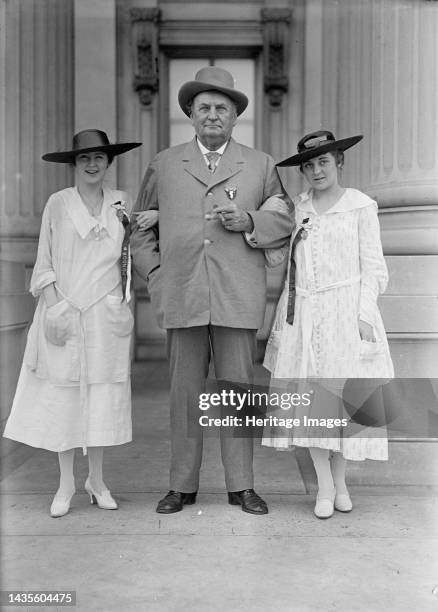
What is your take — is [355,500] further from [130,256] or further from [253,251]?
[130,256]

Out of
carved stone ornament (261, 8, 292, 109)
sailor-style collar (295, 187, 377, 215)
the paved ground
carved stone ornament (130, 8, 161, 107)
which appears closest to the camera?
the paved ground

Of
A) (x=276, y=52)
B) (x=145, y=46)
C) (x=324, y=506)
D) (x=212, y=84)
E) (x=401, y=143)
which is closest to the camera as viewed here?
(x=212, y=84)

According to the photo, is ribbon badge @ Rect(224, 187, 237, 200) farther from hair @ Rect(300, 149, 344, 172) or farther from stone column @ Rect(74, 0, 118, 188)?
stone column @ Rect(74, 0, 118, 188)

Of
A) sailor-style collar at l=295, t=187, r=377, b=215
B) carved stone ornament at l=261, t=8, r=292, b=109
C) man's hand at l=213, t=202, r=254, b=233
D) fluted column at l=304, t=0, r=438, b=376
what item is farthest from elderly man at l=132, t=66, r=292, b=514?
carved stone ornament at l=261, t=8, r=292, b=109

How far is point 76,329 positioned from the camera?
2799 mm

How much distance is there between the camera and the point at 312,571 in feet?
7.48

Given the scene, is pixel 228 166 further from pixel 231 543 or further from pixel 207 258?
pixel 231 543

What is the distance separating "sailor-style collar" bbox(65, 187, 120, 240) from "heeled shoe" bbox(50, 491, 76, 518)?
0.96 metres

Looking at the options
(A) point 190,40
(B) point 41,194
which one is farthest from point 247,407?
(A) point 190,40

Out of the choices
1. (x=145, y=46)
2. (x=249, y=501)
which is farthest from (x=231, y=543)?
(x=145, y=46)

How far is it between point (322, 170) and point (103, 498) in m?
1.46

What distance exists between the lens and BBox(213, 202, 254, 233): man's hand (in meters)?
2.66

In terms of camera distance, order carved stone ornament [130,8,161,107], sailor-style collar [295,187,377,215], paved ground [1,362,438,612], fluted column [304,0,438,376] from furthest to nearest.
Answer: carved stone ornament [130,8,161,107]
fluted column [304,0,438,376]
sailor-style collar [295,187,377,215]
paved ground [1,362,438,612]

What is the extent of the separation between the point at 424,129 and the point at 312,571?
75.7 inches
